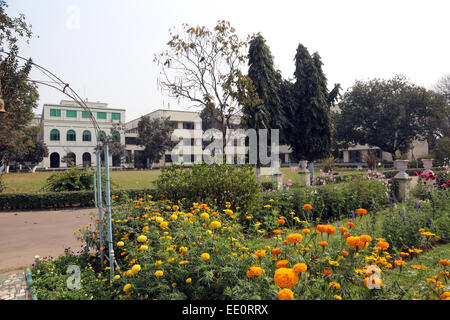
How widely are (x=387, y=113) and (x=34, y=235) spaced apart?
32724 millimetres

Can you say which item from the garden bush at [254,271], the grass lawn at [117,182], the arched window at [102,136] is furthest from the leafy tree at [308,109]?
the garden bush at [254,271]

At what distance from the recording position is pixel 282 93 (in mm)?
16125

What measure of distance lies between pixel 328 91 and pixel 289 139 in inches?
144

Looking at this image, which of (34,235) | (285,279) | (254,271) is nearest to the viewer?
(285,279)

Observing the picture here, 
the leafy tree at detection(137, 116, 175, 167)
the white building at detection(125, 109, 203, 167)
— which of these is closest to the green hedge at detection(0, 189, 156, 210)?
the leafy tree at detection(137, 116, 175, 167)

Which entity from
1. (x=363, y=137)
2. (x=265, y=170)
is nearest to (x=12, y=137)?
(x=265, y=170)

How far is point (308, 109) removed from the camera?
52.5 feet

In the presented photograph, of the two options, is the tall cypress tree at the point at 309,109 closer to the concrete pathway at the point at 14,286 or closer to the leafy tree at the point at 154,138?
the concrete pathway at the point at 14,286

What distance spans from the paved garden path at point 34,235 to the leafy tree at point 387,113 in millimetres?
29736

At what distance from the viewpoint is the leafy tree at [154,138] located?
48.2m

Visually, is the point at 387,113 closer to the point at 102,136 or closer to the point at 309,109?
the point at 309,109

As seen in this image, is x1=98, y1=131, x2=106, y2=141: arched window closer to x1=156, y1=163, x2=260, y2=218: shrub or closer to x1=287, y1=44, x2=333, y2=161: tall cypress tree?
x1=156, y1=163, x2=260, y2=218: shrub

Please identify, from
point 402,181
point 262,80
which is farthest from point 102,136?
point 262,80
